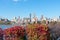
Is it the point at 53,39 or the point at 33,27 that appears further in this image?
the point at 53,39

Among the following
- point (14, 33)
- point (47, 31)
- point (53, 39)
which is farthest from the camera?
point (53, 39)

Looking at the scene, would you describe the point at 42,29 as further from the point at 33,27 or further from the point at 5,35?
the point at 5,35

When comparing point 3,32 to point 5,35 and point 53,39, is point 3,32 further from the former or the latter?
point 53,39

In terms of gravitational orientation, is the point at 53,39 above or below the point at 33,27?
below

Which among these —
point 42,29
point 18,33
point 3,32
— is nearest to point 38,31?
point 42,29

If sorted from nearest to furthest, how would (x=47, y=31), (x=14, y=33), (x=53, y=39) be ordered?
(x=14, y=33) < (x=47, y=31) < (x=53, y=39)

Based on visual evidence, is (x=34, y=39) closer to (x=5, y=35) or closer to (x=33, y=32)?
(x=33, y=32)

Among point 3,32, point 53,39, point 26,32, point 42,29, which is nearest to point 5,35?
point 3,32

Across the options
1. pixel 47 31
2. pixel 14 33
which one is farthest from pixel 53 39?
pixel 14 33

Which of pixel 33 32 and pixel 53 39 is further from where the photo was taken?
pixel 53 39
